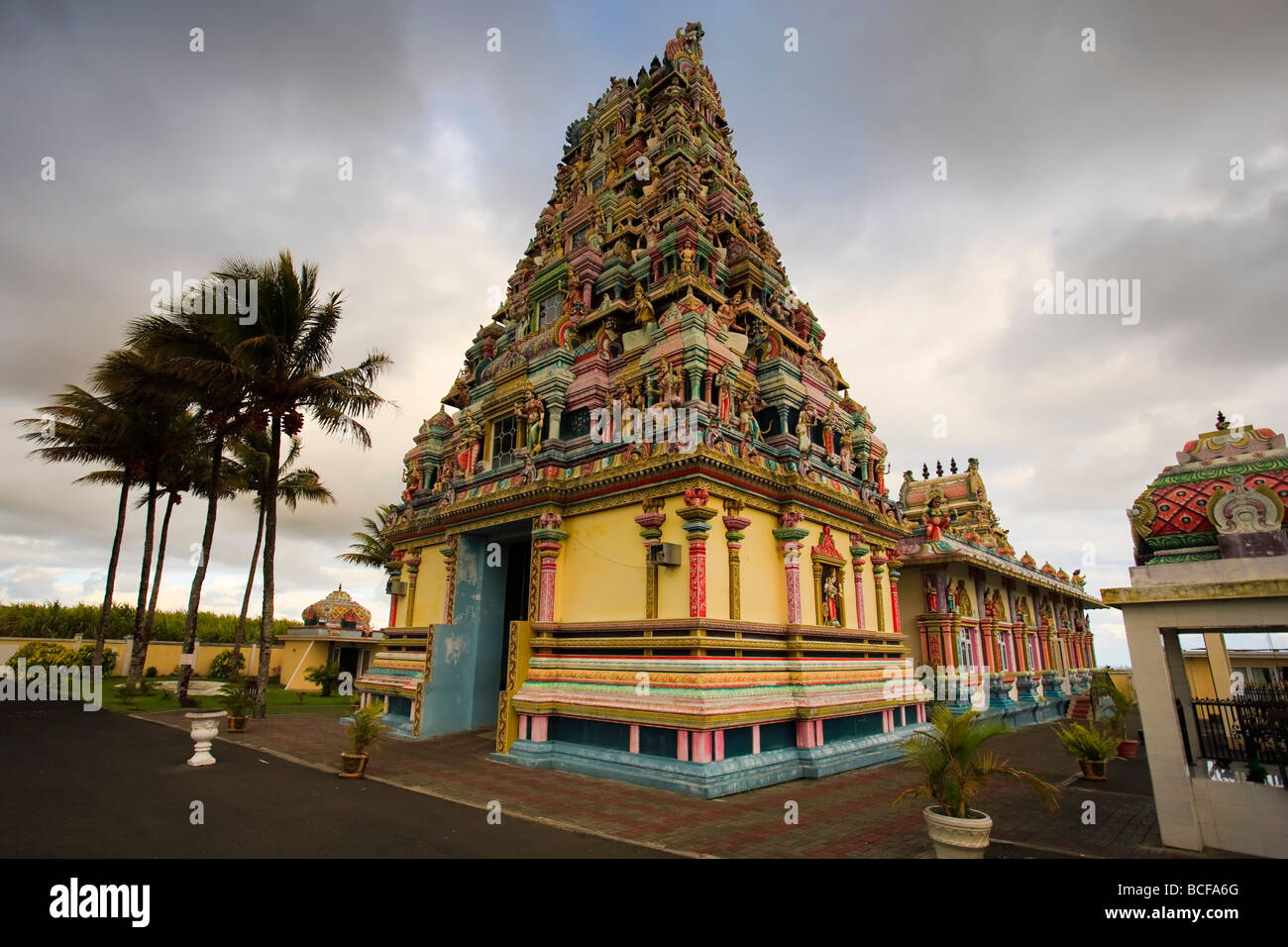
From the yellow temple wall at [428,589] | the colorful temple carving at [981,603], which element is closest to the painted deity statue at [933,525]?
the colorful temple carving at [981,603]

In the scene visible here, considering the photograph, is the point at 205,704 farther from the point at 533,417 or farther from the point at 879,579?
the point at 879,579

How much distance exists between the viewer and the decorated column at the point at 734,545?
1248cm

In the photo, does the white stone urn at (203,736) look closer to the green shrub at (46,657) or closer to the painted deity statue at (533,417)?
the painted deity statue at (533,417)

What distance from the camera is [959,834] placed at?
6.10 meters

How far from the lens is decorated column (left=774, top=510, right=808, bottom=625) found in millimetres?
13562

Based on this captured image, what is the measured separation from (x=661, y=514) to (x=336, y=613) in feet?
108

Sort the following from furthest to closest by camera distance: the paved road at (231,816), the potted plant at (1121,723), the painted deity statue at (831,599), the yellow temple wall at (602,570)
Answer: the painted deity statue at (831,599), the potted plant at (1121,723), the yellow temple wall at (602,570), the paved road at (231,816)

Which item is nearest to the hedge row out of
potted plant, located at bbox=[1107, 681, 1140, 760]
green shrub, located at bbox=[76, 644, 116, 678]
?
green shrub, located at bbox=[76, 644, 116, 678]

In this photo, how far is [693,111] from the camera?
20.9 metres

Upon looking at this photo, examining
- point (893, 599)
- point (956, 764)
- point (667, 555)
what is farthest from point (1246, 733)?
point (893, 599)

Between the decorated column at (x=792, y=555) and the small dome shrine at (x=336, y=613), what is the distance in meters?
31.3

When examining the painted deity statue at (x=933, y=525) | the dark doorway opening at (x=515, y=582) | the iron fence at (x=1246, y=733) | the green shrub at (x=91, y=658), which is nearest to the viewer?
the iron fence at (x=1246, y=733)
